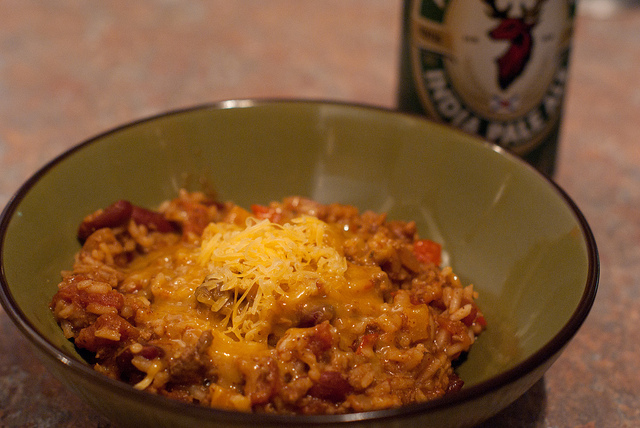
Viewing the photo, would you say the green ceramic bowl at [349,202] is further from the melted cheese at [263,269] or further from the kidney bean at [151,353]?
the melted cheese at [263,269]

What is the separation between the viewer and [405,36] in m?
2.75

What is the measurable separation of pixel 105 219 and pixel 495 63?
5.60ft

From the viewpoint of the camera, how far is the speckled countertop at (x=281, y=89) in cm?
205

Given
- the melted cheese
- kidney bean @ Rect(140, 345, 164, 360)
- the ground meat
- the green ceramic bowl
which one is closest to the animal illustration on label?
the green ceramic bowl

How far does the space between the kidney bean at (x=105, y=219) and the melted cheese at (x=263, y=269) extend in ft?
1.31

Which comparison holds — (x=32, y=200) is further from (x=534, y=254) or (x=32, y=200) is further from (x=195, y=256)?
(x=534, y=254)

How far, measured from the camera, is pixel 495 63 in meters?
2.63

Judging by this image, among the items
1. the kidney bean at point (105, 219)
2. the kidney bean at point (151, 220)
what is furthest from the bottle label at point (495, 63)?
the kidney bean at point (105, 219)

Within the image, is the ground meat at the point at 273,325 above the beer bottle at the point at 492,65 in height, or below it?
below

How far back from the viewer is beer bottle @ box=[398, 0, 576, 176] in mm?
2533

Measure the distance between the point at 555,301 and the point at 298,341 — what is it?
0.74 meters

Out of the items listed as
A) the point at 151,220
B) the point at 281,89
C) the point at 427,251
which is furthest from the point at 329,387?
the point at 281,89

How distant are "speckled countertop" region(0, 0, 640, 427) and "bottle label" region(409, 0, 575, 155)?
68cm

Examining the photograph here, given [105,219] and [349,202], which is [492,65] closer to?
[349,202]
